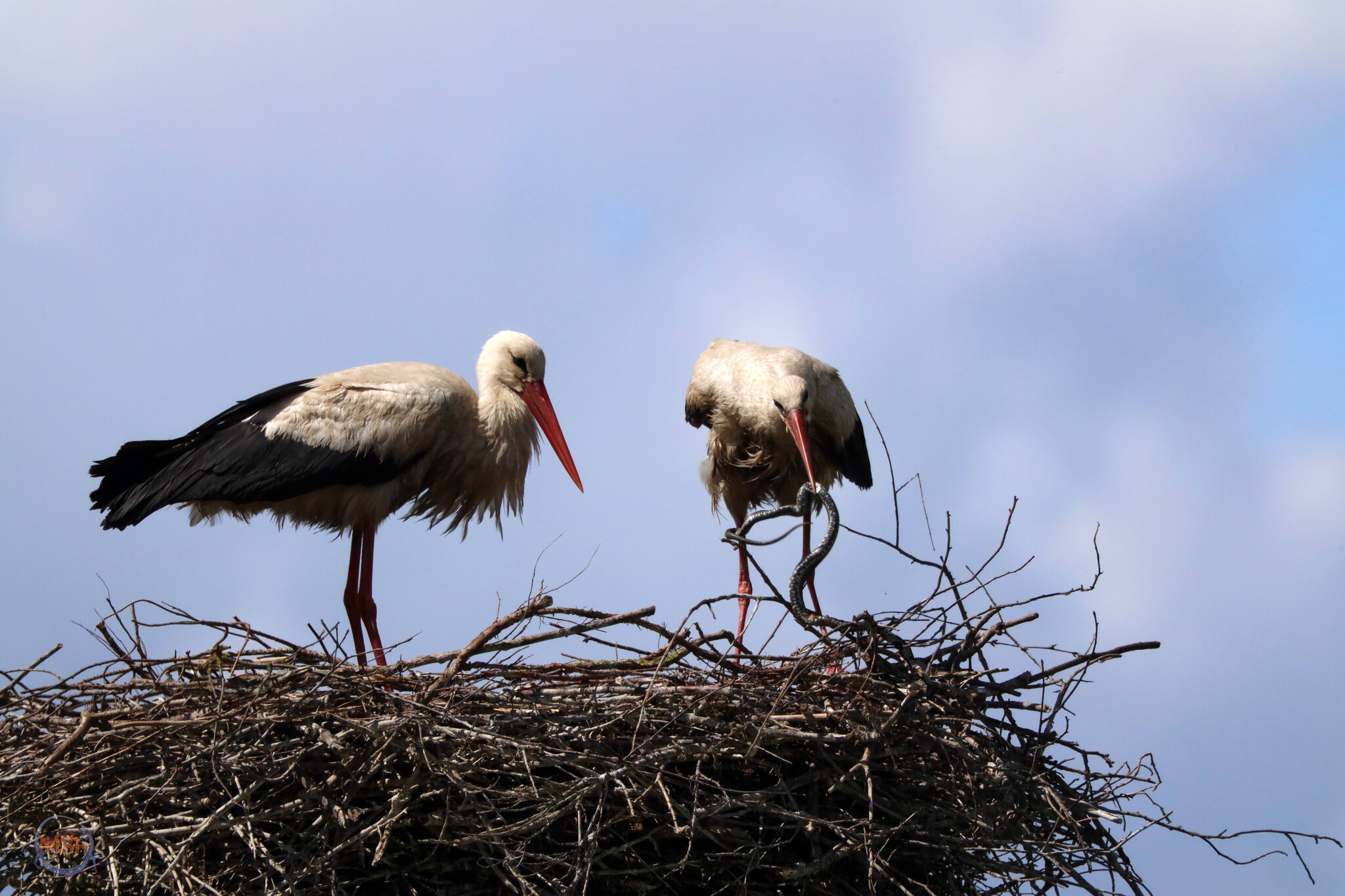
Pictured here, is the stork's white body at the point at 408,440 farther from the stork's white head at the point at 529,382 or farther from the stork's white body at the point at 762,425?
the stork's white body at the point at 762,425

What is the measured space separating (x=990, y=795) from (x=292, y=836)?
5.67 feet

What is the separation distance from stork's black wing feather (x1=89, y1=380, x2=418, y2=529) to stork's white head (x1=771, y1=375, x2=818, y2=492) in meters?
1.59

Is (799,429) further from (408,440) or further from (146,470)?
(146,470)

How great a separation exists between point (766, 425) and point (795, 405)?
0.22 meters

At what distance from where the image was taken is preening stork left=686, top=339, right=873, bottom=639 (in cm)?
530

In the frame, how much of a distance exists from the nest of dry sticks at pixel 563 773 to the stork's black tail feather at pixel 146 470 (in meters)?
1.27

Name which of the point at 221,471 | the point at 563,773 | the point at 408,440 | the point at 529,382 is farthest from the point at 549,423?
the point at 563,773

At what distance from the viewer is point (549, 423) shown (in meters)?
5.06

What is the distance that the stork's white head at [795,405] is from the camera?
5039mm

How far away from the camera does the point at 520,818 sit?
9.89 ft

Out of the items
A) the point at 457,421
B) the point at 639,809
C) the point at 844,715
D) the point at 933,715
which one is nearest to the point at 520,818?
the point at 639,809

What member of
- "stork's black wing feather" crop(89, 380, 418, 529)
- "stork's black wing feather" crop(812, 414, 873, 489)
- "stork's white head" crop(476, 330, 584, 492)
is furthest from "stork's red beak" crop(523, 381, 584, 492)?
"stork's black wing feather" crop(812, 414, 873, 489)

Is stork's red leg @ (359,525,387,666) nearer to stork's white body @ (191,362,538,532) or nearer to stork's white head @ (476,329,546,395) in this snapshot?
stork's white body @ (191,362,538,532)

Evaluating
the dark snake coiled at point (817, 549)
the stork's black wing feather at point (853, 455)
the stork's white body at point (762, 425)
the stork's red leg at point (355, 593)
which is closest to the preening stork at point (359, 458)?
the stork's red leg at point (355, 593)
